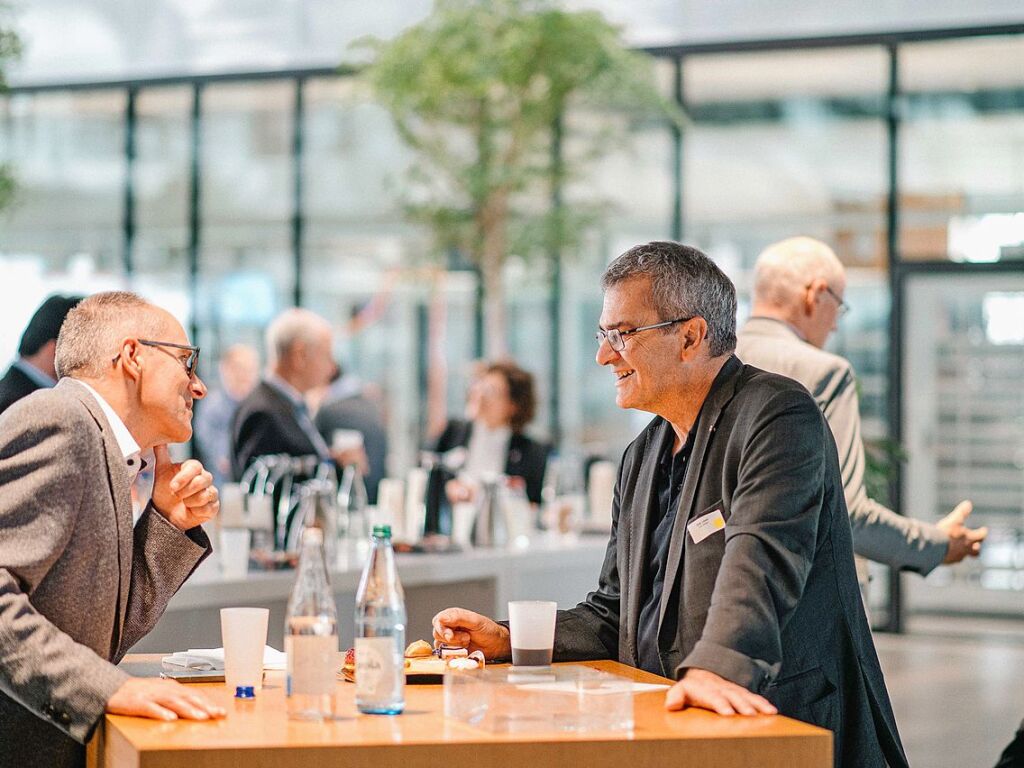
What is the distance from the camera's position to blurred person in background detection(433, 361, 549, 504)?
729 centimetres

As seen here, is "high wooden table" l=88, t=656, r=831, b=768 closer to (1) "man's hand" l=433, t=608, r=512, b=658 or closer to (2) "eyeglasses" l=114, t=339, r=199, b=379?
(1) "man's hand" l=433, t=608, r=512, b=658

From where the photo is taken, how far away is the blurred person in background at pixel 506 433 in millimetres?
7285

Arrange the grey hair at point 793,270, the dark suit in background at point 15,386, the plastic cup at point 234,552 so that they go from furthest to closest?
the plastic cup at point 234,552 < the dark suit in background at point 15,386 < the grey hair at point 793,270

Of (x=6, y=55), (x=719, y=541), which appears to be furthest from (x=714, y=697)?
(x=6, y=55)

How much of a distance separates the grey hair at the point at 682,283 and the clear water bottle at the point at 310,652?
850 mm

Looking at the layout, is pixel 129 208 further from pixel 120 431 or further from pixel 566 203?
pixel 120 431

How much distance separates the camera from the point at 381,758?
193 cm

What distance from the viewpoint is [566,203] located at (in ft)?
35.0

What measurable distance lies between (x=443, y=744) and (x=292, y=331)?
4517 millimetres

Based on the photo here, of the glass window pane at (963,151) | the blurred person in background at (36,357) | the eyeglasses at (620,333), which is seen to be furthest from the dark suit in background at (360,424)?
the eyeglasses at (620,333)

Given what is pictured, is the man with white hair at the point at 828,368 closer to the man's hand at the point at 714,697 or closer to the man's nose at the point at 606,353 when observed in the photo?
the man's nose at the point at 606,353

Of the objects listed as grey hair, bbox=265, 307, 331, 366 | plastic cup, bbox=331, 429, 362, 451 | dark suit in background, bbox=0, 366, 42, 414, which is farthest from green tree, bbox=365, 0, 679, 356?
dark suit in background, bbox=0, 366, 42, 414

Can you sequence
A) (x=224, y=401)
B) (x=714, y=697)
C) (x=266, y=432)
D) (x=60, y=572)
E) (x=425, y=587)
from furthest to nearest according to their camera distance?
(x=224, y=401)
(x=266, y=432)
(x=425, y=587)
(x=60, y=572)
(x=714, y=697)

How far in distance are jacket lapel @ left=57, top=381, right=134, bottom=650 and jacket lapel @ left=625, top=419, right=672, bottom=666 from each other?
2.93 ft
